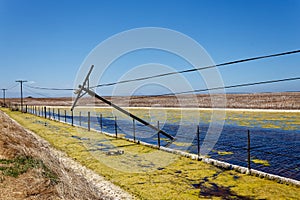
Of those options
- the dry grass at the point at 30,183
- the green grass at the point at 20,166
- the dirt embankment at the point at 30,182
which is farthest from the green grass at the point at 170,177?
the green grass at the point at 20,166

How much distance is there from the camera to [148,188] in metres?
8.21

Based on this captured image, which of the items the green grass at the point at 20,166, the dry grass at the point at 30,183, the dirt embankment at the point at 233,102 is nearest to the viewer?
the dry grass at the point at 30,183

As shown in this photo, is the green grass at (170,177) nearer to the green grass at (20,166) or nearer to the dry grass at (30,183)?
the dry grass at (30,183)

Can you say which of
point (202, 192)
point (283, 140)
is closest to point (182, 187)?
point (202, 192)

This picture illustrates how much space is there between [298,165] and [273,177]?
3.40 m

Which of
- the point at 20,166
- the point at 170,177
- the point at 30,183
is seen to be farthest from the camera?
the point at 170,177

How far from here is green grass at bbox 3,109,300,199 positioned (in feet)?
25.3

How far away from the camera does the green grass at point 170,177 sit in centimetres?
772

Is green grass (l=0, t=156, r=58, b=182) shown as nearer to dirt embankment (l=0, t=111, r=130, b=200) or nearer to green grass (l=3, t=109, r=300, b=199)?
dirt embankment (l=0, t=111, r=130, b=200)

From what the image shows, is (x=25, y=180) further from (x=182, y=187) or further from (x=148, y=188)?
(x=182, y=187)

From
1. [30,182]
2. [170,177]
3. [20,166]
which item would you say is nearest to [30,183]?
[30,182]

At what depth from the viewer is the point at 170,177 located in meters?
9.32

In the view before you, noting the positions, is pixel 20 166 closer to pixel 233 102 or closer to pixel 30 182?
pixel 30 182

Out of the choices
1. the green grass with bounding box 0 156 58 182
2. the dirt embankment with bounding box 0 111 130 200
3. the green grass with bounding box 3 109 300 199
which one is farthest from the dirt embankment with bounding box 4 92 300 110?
the green grass with bounding box 0 156 58 182
